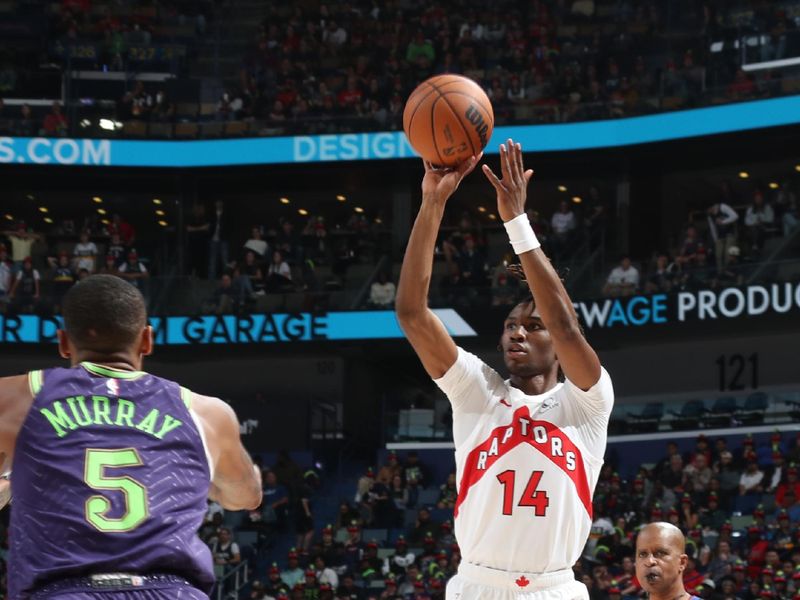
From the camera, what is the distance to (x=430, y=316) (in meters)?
5.66

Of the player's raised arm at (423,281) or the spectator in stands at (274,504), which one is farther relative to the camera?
the spectator in stands at (274,504)

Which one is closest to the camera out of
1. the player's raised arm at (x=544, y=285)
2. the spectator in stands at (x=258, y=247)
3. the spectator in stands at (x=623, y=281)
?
the player's raised arm at (x=544, y=285)

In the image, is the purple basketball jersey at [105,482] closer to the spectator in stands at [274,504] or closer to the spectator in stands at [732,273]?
the spectator in stands at [274,504]

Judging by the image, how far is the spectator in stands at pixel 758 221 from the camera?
24.0 meters

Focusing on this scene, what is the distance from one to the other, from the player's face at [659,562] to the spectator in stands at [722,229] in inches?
666

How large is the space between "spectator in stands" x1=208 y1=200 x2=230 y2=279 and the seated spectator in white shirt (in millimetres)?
3238

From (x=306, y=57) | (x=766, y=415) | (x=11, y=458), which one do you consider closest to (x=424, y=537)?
(x=766, y=415)

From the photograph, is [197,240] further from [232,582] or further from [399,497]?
[232,582]

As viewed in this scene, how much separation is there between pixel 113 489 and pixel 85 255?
907 inches

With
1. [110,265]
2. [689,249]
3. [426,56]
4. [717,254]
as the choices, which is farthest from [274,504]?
[426,56]

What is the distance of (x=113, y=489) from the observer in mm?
3998

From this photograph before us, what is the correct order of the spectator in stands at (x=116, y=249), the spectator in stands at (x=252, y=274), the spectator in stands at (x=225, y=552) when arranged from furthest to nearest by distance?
the spectator in stands at (x=116, y=249) → the spectator in stands at (x=252, y=274) → the spectator in stands at (x=225, y=552)

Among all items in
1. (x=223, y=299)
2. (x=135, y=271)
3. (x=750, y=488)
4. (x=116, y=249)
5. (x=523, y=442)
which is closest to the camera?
(x=523, y=442)

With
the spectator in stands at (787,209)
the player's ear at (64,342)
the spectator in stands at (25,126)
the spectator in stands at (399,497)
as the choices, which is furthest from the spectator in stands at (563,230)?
the player's ear at (64,342)
